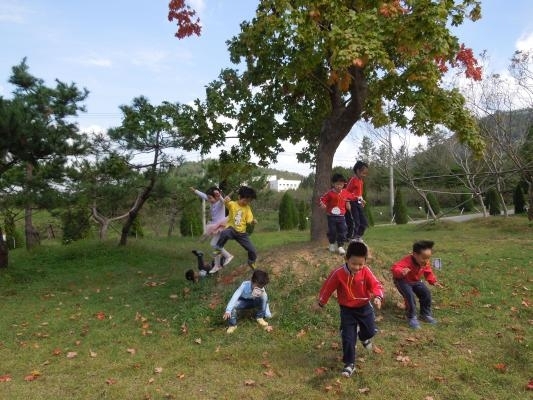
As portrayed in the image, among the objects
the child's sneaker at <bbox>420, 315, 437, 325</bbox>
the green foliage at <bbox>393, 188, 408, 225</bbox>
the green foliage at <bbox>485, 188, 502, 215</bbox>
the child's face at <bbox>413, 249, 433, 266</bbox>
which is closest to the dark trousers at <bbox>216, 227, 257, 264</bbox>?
the child's face at <bbox>413, 249, 433, 266</bbox>

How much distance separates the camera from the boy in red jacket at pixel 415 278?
632 centimetres

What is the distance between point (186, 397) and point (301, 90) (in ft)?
22.3

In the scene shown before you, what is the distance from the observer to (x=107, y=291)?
9922 millimetres

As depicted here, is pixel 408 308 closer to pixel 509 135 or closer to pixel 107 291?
pixel 107 291

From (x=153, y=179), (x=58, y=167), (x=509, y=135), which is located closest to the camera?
(x=58, y=167)

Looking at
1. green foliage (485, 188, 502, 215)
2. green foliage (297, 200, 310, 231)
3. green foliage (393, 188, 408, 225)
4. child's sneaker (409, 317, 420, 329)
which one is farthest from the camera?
green foliage (485, 188, 502, 215)

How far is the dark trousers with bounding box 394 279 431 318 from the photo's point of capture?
6508 mm

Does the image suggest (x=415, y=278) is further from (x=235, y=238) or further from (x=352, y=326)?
(x=235, y=238)

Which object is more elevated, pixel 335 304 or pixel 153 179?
pixel 153 179

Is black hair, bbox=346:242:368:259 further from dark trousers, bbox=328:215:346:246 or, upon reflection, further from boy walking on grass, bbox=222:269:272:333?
dark trousers, bbox=328:215:346:246

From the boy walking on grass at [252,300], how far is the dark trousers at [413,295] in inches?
71.0

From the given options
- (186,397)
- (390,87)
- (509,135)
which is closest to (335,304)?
(186,397)

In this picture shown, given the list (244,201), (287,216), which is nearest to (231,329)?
(244,201)

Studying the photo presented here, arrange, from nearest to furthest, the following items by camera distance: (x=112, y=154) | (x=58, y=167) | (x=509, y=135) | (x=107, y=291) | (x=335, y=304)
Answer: (x=335, y=304) → (x=107, y=291) → (x=58, y=167) → (x=112, y=154) → (x=509, y=135)
